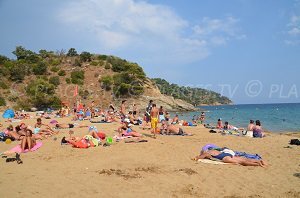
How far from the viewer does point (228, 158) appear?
7.07m

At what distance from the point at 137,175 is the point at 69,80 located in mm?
36681

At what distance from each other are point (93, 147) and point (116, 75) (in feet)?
113

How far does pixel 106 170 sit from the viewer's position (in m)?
6.15

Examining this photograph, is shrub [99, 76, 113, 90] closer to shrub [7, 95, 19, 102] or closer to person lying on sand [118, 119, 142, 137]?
shrub [7, 95, 19, 102]

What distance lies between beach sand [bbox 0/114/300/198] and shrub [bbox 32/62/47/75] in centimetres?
3532

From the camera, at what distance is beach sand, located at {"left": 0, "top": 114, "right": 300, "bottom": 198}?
489 cm

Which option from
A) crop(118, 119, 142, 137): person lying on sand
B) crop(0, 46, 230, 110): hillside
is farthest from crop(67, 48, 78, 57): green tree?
crop(118, 119, 142, 137): person lying on sand

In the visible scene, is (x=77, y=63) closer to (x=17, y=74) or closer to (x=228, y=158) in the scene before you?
(x=17, y=74)

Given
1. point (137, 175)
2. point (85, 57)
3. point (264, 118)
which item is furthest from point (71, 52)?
point (137, 175)

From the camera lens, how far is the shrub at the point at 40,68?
1614 inches

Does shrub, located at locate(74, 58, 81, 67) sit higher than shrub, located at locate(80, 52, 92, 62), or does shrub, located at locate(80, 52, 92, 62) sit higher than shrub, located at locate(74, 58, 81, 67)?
shrub, located at locate(80, 52, 92, 62)

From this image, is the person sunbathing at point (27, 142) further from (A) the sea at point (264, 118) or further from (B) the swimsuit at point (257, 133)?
(A) the sea at point (264, 118)

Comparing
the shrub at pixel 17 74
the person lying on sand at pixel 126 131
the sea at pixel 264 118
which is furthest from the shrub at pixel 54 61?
the person lying on sand at pixel 126 131

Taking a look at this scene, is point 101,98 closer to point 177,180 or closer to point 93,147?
point 93,147
